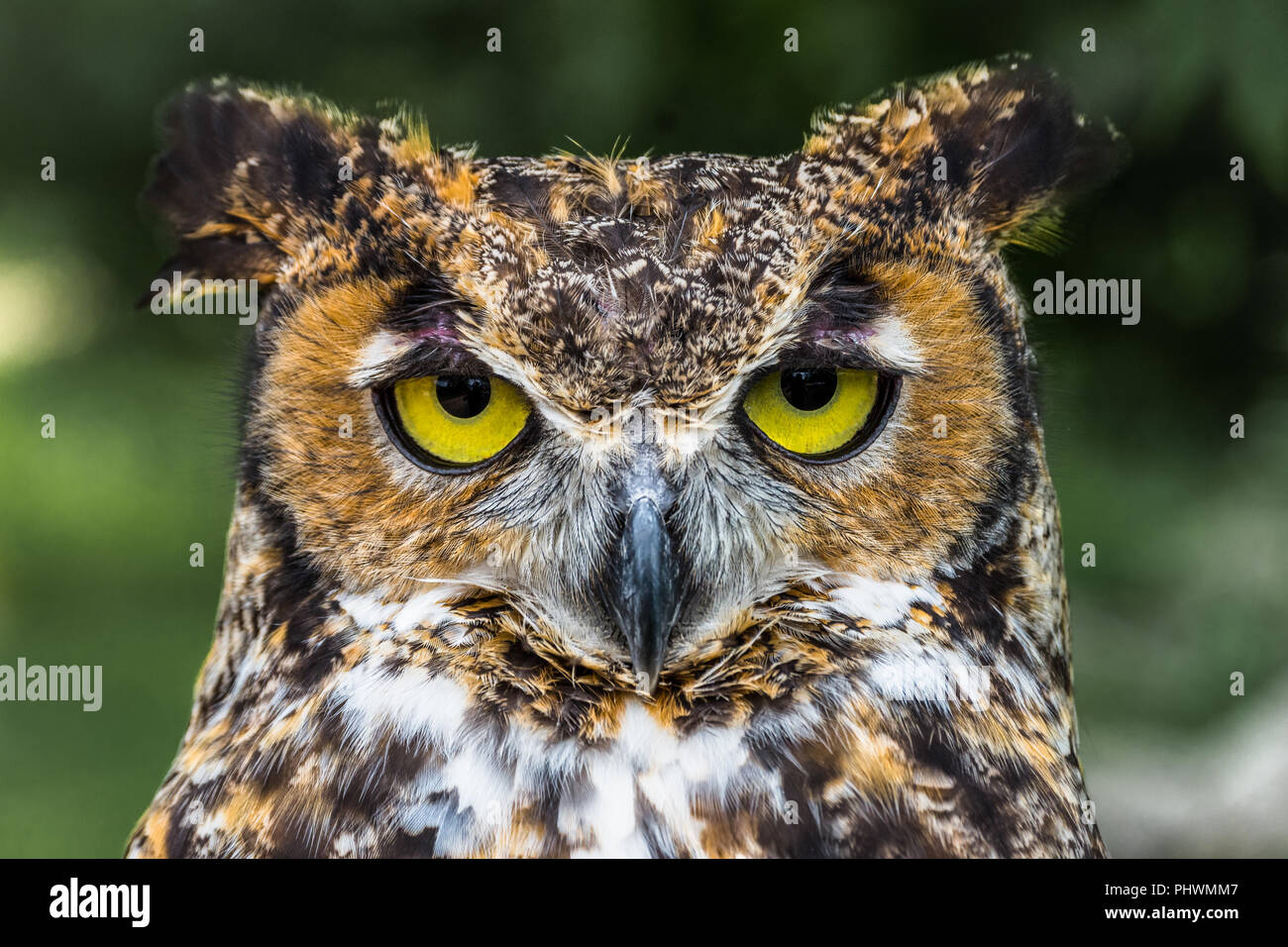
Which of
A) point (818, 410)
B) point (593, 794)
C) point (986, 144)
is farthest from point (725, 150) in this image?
point (593, 794)

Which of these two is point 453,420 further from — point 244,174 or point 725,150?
point 725,150

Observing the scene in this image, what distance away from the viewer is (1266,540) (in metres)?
3.36

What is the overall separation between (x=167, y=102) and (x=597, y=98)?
1440 millimetres

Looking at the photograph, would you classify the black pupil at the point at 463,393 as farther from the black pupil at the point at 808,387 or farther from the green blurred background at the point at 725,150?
the green blurred background at the point at 725,150

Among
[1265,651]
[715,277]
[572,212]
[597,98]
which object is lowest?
[1265,651]

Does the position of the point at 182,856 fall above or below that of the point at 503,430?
below

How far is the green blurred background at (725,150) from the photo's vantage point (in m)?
3.13

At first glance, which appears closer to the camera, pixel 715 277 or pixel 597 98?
pixel 715 277

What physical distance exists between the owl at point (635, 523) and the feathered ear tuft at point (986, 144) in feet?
0.07

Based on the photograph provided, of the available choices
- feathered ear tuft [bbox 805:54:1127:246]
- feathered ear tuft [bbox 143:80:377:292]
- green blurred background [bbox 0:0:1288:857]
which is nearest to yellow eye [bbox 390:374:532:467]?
feathered ear tuft [bbox 143:80:377:292]

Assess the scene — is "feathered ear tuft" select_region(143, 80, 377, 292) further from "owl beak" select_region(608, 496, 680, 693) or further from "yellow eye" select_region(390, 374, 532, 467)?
"owl beak" select_region(608, 496, 680, 693)

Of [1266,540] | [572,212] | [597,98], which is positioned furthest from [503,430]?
[1266,540]

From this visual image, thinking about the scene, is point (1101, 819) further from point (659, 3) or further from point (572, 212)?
point (572, 212)

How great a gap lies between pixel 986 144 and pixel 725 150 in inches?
58.5
